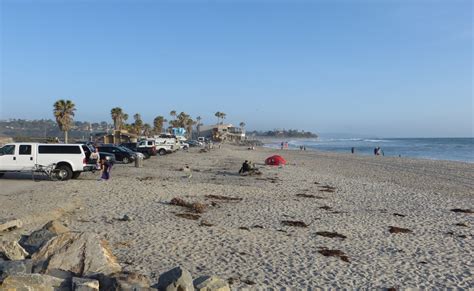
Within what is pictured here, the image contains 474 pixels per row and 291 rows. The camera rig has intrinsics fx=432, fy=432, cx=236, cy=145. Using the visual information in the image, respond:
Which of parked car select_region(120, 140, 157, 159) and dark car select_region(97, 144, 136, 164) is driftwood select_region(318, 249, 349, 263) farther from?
parked car select_region(120, 140, 157, 159)

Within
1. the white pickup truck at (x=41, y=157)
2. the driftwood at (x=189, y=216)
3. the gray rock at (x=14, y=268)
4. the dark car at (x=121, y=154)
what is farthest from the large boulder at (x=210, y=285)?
the dark car at (x=121, y=154)

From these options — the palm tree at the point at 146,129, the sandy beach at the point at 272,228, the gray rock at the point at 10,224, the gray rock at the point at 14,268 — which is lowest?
the sandy beach at the point at 272,228

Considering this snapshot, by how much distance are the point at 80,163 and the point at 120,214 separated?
8.95 m

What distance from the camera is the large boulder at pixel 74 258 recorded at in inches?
276

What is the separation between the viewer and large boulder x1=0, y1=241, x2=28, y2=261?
7613 mm

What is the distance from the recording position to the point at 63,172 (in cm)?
2156

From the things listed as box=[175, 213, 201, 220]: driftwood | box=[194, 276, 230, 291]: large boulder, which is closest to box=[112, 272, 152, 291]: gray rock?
box=[194, 276, 230, 291]: large boulder

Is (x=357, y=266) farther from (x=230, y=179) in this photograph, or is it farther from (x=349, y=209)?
(x=230, y=179)

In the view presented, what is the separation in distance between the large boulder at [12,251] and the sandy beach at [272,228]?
189 cm

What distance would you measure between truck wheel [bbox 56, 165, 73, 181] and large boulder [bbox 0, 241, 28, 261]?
1428 centimetres

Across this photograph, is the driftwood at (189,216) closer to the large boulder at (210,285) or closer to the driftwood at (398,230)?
the driftwood at (398,230)

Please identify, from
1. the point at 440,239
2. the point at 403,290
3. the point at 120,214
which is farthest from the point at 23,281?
the point at 440,239

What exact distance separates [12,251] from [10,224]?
357 centimetres

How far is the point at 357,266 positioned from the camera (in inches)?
358
